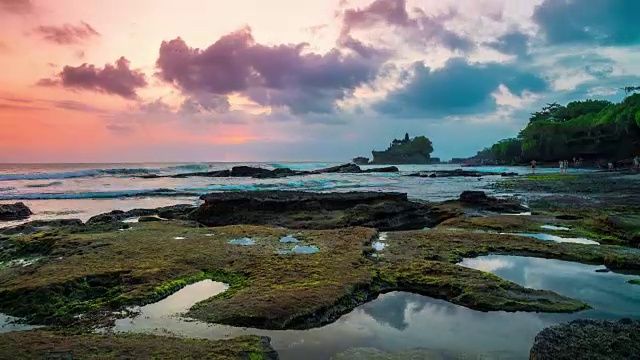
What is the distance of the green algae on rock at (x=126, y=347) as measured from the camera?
14.7 ft

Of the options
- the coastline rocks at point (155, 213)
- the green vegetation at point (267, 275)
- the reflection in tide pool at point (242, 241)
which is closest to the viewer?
the green vegetation at point (267, 275)

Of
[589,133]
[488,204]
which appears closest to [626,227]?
[488,204]

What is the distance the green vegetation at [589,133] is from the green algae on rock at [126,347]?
228ft

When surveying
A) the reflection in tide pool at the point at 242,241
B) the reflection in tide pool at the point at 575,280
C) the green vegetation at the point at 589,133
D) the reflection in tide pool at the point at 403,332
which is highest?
the green vegetation at the point at 589,133

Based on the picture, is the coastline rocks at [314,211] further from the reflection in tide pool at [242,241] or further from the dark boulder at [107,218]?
the reflection in tide pool at [242,241]

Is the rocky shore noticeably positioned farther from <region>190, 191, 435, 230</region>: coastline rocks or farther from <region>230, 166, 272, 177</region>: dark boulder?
<region>230, 166, 272, 177</region>: dark boulder

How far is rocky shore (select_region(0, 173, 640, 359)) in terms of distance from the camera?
618 cm

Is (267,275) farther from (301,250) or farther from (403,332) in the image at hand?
(403,332)

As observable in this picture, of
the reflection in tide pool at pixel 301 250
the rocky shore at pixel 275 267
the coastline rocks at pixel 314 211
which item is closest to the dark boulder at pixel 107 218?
the rocky shore at pixel 275 267

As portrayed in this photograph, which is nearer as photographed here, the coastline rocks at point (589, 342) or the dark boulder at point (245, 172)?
the coastline rocks at point (589, 342)

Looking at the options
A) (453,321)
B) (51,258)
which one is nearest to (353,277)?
(453,321)

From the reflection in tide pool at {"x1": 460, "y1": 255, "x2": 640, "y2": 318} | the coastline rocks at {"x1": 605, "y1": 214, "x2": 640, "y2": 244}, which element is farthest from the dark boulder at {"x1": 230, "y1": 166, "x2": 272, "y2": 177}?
the reflection in tide pool at {"x1": 460, "y1": 255, "x2": 640, "y2": 318}

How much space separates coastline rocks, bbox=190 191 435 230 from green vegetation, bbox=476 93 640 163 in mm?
57686

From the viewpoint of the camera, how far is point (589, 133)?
251ft
